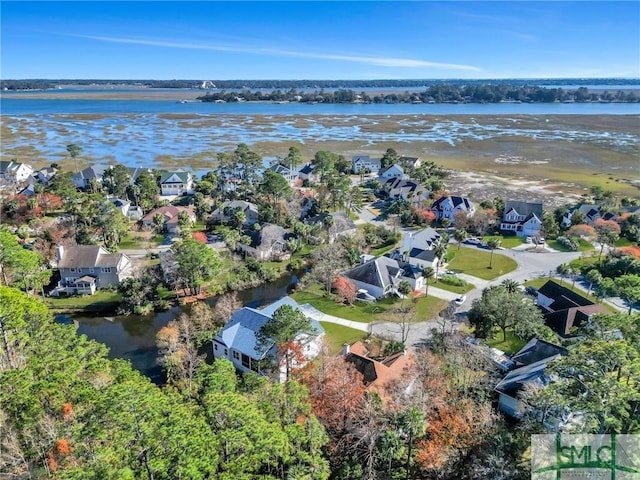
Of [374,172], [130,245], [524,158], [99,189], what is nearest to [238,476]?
[130,245]

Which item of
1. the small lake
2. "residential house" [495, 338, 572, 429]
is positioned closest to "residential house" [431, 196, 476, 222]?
the small lake

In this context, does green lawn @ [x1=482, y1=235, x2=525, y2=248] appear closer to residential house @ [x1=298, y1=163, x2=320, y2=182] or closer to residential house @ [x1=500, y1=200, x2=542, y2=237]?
residential house @ [x1=500, y1=200, x2=542, y2=237]

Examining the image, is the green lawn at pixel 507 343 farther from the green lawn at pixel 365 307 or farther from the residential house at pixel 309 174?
the residential house at pixel 309 174

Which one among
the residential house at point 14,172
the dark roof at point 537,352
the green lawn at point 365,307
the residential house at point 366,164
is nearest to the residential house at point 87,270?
the green lawn at point 365,307

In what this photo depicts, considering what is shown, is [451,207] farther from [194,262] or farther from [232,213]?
[194,262]

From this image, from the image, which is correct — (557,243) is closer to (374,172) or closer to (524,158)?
(374,172)
